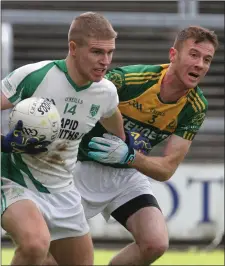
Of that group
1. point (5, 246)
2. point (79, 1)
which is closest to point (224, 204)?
point (5, 246)

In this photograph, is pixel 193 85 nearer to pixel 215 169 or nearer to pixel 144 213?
pixel 144 213

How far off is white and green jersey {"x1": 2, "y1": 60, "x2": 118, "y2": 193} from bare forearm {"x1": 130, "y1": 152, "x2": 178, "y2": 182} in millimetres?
543

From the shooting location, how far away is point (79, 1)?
43.2 ft

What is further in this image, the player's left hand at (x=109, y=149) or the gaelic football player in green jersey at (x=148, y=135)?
the gaelic football player in green jersey at (x=148, y=135)

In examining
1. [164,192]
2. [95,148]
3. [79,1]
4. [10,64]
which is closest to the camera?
[95,148]

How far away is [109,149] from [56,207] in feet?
1.70

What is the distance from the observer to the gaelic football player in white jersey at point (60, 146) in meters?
5.16

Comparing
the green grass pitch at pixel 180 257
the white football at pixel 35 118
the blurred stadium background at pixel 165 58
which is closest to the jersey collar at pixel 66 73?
the white football at pixel 35 118

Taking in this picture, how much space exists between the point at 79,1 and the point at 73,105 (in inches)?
312

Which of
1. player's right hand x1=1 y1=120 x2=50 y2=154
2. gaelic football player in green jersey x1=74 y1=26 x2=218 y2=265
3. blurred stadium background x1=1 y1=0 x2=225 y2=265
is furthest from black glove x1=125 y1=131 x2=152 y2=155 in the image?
blurred stadium background x1=1 y1=0 x2=225 y2=265

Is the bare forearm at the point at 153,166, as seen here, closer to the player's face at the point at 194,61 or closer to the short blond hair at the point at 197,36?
the player's face at the point at 194,61

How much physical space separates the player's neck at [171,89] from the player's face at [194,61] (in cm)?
12

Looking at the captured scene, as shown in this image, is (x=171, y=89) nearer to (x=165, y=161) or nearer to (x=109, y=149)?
(x=165, y=161)

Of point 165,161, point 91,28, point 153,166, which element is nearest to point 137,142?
point 153,166
